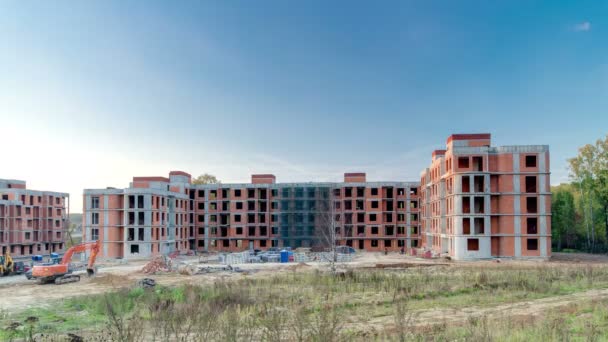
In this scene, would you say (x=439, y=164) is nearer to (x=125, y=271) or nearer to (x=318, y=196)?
(x=318, y=196)

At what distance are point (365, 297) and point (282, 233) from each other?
4918 centimetres

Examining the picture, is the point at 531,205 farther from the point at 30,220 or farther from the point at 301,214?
the point at 30,220

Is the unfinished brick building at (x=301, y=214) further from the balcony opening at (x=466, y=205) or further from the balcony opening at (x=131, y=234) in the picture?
the balcony opening at (x=466, y=205)

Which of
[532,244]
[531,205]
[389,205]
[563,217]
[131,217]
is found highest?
[531,205]

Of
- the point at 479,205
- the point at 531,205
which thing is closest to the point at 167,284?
the point at 479,205

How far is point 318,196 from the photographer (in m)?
71.6

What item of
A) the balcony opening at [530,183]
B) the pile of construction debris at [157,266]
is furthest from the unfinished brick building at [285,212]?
the balcony opening at [530,183]

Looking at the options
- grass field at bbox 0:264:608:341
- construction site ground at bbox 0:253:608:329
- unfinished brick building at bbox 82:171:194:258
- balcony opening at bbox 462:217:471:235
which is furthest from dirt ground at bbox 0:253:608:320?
unfinished brick building at bbox 82:171:194:258

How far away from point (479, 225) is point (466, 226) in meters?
1.49

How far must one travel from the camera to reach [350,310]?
20047 mm

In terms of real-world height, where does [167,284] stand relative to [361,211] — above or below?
below

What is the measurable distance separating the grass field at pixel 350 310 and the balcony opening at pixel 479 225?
18.1m

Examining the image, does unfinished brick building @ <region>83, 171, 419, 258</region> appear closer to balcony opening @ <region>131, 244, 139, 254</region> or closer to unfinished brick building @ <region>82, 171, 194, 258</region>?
unfinished brick building @ <region>82, 171, 194, 258</region>

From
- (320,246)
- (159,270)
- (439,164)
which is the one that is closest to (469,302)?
(159,270)
